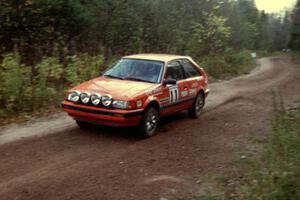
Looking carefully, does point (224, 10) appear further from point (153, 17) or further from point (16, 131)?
point (16, 131)

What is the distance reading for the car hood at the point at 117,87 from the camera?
8672 millimetres

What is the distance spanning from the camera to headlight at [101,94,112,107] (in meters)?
8.53

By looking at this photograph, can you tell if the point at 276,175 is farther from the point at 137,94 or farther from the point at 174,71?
the point at 174,71

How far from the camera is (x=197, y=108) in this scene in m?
11.6

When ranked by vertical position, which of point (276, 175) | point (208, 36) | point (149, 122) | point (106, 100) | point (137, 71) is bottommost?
point (149, 122)

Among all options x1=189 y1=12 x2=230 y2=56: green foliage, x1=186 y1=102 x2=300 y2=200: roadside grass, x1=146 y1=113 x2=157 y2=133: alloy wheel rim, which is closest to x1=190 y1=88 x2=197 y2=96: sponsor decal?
x1=146 y1=113 x2=157 y2=133: alloy wheel rim

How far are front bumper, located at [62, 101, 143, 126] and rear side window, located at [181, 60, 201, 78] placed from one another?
2.68 meters


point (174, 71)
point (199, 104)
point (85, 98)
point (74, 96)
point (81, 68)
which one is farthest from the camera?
point (81, 68)

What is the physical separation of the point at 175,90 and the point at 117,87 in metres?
Result: 1.70

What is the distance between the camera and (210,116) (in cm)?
1203

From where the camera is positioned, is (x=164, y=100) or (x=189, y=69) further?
(x=189, y=69)

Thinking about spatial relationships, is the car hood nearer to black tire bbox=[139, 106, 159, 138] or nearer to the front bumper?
the front bumper

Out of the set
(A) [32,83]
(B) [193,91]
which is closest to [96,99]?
(B) [193,91]

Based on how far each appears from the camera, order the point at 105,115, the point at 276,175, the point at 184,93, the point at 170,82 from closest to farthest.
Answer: the point at 276,175
the point at 105,115
the point at 170,82
the point at 184,93
